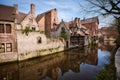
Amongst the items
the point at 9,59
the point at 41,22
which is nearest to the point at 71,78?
the point at 9,59

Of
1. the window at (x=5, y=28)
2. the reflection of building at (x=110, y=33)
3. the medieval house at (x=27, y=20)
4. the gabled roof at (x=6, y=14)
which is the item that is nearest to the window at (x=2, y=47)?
the window at (x=5, y=28)

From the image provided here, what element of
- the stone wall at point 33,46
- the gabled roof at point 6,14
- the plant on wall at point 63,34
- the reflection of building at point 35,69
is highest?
the gabled roof at point 6,14

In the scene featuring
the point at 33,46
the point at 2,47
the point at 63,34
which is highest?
the point at 63,34

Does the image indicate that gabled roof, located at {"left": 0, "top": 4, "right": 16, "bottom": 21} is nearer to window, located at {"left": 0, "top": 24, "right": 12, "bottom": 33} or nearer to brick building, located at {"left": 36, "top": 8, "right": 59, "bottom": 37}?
window, located at {"left": 0, "top": 24, "right": 12, "bottom": 33}

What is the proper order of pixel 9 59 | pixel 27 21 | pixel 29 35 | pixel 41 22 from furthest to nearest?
1. pixel 41 22
2. pixel 27 21
3. pixel 29 35
4. pixel 9 59

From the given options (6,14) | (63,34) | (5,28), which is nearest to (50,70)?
(5,28)

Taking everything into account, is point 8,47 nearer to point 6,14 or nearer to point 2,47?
point 2,47

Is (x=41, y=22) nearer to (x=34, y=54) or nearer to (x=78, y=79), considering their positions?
(x=34, y=54)

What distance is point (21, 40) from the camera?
1770cm

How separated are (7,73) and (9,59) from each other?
4.19m

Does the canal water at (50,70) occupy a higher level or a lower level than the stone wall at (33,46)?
lower

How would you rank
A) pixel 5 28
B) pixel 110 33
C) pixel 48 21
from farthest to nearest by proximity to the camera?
pixel 48 21 → pixel 110 33 → pixel 5 28

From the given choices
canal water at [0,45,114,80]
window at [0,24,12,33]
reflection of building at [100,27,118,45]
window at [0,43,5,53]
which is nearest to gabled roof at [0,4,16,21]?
window at [0,24,12,33]

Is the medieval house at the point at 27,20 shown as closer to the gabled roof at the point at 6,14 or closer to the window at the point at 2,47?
the gabled roof at the point at 6,14
